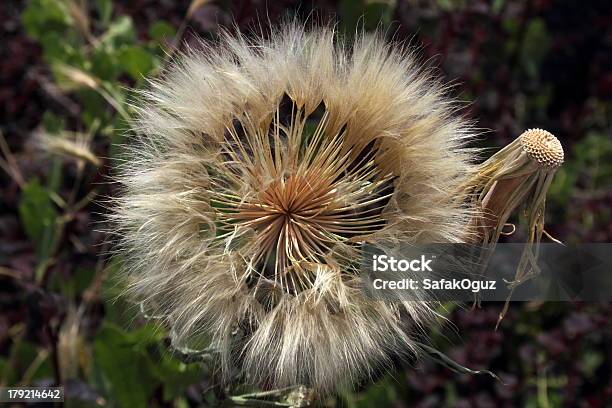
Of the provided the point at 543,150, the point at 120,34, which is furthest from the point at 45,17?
the point at 543,150

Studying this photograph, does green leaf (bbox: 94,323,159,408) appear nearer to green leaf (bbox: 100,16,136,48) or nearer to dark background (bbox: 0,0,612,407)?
dark background (bbox: 0,0,612,407)

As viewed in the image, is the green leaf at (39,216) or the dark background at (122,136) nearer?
the dark background at (122,136)

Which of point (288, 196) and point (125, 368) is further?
point (125, 368)

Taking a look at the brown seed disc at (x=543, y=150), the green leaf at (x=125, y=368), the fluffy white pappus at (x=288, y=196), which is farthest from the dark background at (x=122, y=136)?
the brown seed disc at (x=543, y=150)

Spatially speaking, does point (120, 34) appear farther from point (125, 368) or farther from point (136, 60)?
point (125, 368)

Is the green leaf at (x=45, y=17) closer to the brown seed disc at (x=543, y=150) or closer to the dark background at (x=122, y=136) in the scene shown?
the dark background at (x=122, y=136)

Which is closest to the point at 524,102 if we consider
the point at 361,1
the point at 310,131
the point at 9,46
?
the point at 361,1

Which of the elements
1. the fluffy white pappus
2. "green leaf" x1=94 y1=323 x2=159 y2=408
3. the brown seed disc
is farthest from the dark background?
the brown seed disc

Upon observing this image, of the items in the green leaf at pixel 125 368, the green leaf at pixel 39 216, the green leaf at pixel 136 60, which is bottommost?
the green leaf at pixel 125 368
